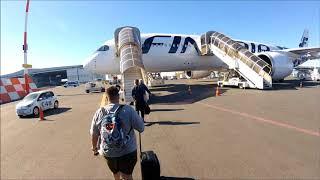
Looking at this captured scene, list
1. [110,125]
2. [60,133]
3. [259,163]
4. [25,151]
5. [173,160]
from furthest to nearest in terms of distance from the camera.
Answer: [60,133], [25,151], [173,160], [259,163], [110,125]

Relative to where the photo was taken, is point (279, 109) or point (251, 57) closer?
point (279, 109)

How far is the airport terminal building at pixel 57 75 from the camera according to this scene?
110m

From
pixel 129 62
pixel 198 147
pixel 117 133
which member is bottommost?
pixel 198 147

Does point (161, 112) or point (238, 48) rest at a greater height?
point (238, 48)

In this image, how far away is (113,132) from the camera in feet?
12.2

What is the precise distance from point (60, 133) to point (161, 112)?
4784mm

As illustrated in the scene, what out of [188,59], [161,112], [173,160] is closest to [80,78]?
[188,59]

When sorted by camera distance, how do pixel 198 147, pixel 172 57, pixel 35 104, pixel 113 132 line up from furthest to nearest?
pixel 172 57 < pixel 35 104 < pixel 198 147 < pixel 113 132

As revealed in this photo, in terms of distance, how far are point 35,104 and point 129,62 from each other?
565cm

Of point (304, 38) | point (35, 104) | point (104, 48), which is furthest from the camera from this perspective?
point (304, 38)

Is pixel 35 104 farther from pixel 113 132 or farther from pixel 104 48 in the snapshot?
pixel 113 132

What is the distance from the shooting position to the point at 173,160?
240 inches

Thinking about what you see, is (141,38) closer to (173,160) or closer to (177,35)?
(177,35)

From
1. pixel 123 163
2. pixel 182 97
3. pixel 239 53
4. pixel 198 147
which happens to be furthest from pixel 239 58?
pixel 123 163
